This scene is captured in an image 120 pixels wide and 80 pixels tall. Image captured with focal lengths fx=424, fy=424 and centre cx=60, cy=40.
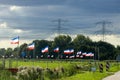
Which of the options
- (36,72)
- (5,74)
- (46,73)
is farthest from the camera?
(46,73)

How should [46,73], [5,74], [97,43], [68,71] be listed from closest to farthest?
[5,74] < [46,73] < [68,71] < [97,43]

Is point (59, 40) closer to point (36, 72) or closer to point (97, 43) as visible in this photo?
point (97, 43)

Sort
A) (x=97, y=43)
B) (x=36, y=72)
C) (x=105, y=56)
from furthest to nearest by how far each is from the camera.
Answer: (x=97, y=43)
(x=105, y=56)
(x=36, y=72)

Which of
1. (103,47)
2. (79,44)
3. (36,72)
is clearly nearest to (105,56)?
(103,47)

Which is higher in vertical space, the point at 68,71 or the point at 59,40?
the point at 59,40

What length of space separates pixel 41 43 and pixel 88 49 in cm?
2684

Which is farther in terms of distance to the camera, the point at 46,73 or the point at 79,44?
the point at 79,44

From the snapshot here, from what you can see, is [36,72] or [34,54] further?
[34,54]

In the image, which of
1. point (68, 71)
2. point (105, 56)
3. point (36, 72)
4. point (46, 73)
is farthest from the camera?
point (105, 56)

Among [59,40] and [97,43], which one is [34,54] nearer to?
[59,40]

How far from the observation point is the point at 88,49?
177 meters

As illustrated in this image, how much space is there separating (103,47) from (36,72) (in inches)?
5604

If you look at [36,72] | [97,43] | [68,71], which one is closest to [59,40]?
[97,43]

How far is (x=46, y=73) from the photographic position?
43.3m
